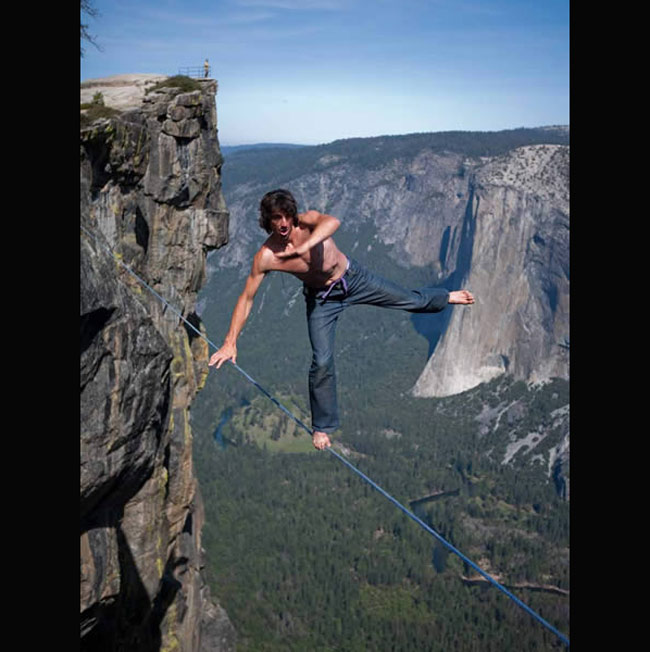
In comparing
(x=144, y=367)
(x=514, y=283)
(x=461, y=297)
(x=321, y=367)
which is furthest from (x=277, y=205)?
(x=514, y=283)

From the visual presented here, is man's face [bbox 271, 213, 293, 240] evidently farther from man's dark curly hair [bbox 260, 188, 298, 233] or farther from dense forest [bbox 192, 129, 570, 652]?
dense forest [bbox 192, 129, 570, 652]

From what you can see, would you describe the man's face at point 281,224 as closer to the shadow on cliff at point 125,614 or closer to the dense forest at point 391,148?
the shadow on cliff at point 125,614

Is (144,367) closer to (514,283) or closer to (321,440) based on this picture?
(321,440)

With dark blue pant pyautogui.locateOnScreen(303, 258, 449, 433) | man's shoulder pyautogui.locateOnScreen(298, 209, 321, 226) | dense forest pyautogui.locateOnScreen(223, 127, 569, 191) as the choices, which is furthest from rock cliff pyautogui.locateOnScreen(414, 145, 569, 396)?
man's shoulder pyautogui.locateOnScreen(298, 209, 321, 226)

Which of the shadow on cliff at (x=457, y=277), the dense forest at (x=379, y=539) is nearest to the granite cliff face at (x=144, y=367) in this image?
the dense forest at (x=379, y=539)

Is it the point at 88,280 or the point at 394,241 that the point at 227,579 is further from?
the point at 394,241
